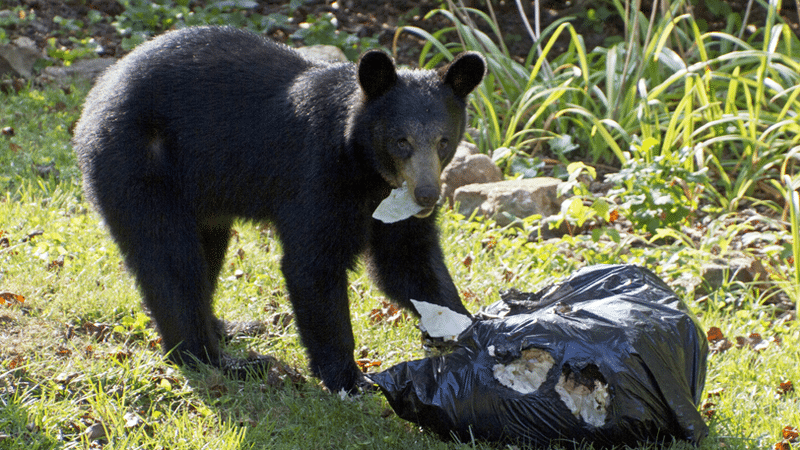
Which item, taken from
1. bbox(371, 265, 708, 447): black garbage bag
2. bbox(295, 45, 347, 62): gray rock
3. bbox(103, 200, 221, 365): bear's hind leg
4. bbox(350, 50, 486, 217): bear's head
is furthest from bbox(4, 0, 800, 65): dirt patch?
bbox(371, 265, 708, 447): black garbage bag

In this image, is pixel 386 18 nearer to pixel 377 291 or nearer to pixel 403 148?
pixel 377 291

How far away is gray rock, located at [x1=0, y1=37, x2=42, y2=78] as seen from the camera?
6.56 metres

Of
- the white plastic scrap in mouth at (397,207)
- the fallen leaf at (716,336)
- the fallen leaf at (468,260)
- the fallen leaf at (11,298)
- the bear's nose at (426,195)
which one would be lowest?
the fallen leaf at (468,260)

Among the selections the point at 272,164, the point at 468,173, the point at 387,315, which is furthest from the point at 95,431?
the point at 468,173

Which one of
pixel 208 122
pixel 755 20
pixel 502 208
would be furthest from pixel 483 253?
pixel 755 20

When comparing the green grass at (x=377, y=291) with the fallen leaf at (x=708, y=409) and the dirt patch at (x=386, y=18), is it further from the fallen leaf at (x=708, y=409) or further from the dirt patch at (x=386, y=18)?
the dirt patch at (x=386, y=18)

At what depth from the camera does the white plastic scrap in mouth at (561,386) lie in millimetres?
2645

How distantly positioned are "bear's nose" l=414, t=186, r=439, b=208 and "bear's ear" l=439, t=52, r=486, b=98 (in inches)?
24.8

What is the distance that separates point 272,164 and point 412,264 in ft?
2.67

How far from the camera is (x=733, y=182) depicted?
5516mm

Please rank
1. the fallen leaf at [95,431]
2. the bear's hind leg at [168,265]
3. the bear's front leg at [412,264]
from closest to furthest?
the fallen leaf at [95,431], the bear's hind leg at [168,265], the bear's front leg at [412,264]

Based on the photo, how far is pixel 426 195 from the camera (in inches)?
115

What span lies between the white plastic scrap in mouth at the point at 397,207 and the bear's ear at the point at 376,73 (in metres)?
0.42

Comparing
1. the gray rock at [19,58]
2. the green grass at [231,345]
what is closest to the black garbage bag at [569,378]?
the green grass at [231,345]
